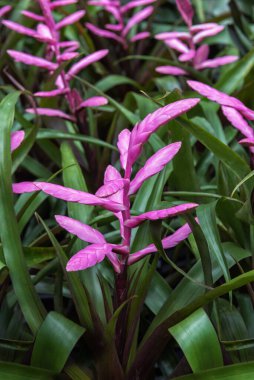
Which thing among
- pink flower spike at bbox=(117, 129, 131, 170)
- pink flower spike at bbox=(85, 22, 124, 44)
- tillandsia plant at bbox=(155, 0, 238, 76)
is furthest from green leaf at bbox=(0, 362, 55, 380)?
pink flower spike at bbox=(85, 22, 124, 44)

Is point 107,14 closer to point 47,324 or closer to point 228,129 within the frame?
point 228,129

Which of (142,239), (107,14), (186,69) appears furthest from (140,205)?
(107,14)

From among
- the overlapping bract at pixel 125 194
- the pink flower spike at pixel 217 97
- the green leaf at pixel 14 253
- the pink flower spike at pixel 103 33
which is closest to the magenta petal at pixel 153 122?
the overlapping bract at pixel 125 194

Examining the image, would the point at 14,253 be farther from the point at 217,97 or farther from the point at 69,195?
the point at 217,97

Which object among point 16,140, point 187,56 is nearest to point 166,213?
point 16,140

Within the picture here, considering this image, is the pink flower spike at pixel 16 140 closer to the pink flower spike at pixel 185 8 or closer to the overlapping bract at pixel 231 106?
the overlapping bract at pixel 231 106
